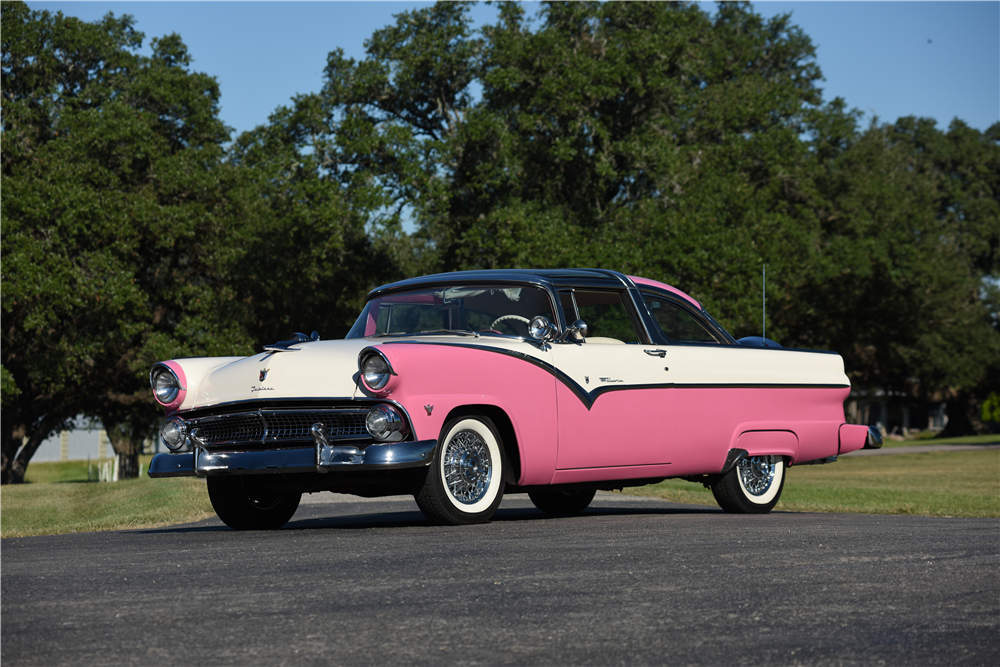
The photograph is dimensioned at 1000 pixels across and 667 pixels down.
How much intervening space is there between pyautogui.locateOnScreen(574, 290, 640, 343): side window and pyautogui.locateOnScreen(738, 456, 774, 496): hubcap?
1640mm

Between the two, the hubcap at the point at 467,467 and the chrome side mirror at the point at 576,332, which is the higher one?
the chrome side mirror at the point at 576,332

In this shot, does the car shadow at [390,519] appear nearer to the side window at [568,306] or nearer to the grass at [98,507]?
the grass at [98,507]

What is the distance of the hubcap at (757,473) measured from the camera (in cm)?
980

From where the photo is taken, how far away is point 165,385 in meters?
8.16

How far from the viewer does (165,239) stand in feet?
88.0

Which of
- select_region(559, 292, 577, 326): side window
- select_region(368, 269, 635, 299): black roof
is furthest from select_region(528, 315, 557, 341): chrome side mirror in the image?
select_region(559, 292, 577, 326): side window

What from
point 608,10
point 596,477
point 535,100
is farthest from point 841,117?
point 596,477

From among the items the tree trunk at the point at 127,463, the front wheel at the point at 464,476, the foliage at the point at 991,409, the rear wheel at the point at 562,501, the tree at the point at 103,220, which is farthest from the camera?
the foliage at the point at 991,409

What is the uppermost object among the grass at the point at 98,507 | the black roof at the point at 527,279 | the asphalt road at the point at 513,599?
the black roof at the point at 527,279

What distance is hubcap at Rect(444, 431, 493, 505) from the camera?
7.58 m

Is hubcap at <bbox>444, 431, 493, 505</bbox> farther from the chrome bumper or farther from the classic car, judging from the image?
the chrome bumper

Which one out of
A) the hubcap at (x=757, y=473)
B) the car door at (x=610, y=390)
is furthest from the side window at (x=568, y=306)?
the hubcap at (x=757, y=473)

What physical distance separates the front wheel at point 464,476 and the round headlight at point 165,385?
1882 millimetres

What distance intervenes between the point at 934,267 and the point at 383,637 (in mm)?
37188
